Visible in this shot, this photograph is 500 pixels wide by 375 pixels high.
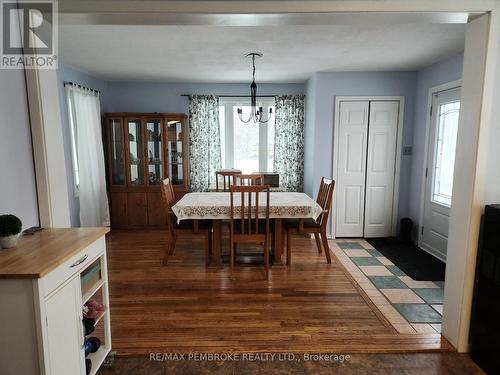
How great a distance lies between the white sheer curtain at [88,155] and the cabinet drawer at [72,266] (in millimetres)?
2779

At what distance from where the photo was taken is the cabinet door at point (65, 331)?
129 cm

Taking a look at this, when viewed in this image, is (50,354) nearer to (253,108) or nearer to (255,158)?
(253,108)

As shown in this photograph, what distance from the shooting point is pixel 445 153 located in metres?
3.71

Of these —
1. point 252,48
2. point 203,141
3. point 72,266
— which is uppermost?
point 252,48

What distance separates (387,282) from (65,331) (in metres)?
2.84

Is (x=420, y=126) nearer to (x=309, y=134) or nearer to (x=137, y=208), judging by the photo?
(x=309, y=134)

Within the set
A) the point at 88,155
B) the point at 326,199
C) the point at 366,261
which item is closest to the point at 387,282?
the point at 366,261

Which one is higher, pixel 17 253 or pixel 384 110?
pixel 384 110

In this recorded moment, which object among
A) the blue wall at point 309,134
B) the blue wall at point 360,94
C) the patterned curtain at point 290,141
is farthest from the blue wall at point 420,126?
the patterned curtain at point 290,141

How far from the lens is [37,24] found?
1755 mm

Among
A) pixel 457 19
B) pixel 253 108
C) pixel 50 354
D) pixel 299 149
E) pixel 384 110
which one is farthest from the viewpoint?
pixel 299 149

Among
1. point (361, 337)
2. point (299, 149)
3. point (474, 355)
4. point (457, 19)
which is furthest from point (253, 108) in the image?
point (474, 355)

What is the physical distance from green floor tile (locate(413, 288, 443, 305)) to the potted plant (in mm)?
3108

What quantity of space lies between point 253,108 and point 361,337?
100 inches
